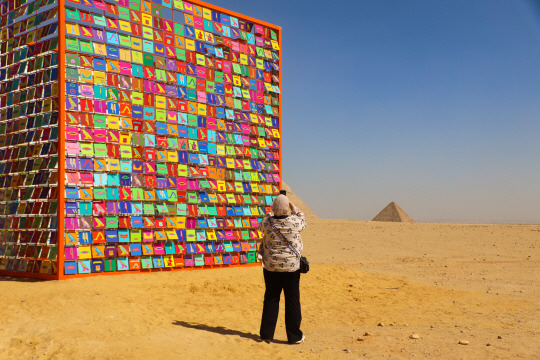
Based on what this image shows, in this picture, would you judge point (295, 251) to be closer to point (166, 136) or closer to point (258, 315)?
point (258, 315)

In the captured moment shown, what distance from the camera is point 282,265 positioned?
6.06 m

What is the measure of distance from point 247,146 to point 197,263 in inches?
131

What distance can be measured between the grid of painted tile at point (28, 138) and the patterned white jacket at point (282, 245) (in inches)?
219

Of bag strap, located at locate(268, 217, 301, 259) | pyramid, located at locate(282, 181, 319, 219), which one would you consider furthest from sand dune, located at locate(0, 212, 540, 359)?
pyramid, located at locate(282, 181, 319, 219)

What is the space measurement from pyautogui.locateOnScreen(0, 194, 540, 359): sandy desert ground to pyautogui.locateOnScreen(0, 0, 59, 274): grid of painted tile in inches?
33.3

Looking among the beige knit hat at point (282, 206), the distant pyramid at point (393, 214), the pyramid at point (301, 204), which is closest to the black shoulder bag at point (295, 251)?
the beige knit hat at point (282, 206)

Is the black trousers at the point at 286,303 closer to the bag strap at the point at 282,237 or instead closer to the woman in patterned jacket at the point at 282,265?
the woman in patterned jacket at the point at 282,265

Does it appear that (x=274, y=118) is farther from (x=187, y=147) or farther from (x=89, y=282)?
(x=89, y=282)

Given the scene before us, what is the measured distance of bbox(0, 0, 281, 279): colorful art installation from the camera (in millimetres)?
10078

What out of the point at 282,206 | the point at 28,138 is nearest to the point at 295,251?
the point at 282,206

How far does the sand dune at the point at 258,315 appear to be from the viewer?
19.1ft

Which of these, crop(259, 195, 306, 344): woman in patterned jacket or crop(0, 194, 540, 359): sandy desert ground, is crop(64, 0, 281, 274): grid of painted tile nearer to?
crop(0, 194, 540, 359): sandy desert ground

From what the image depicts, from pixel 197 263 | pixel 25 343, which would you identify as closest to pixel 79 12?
pixel 197 263

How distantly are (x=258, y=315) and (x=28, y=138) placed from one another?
20.4 ft
